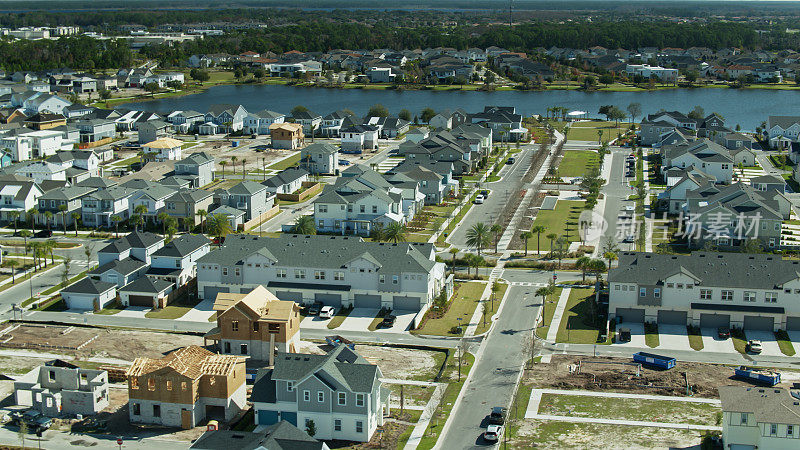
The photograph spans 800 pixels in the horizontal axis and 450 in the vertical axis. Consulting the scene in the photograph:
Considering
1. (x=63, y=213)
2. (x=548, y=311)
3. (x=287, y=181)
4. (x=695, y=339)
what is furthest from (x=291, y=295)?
(x=287, y=181)

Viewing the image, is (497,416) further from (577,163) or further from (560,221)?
(577,163)

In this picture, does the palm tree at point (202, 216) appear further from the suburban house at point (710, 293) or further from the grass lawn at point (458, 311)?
the suburban house at point (710, 293)

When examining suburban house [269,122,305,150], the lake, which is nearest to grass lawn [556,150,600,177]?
suburban house [269,122,305,150]

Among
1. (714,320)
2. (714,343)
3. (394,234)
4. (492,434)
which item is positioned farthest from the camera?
(394,234)

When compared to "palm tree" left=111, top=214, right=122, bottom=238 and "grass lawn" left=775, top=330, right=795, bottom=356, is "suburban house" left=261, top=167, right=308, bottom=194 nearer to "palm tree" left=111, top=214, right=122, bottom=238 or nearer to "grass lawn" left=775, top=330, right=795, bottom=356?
"palm tree" left=111, top=214, right=122, bottom=238

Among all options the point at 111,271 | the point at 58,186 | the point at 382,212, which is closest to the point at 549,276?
the point at 382,212

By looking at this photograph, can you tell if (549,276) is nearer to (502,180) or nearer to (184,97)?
(502,180)
